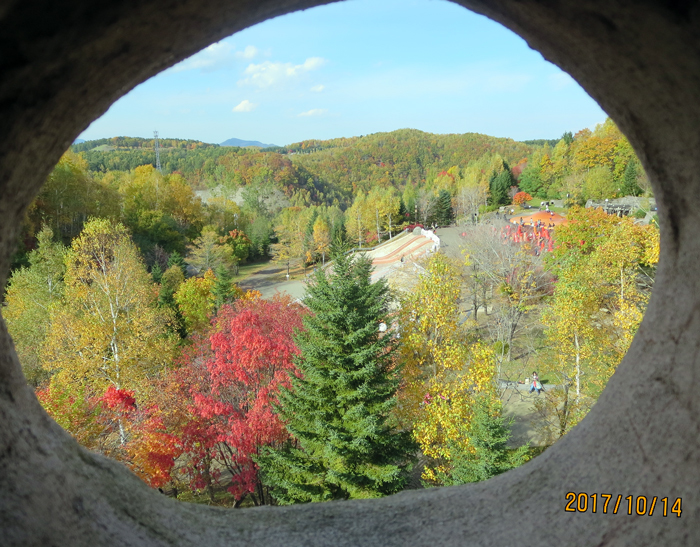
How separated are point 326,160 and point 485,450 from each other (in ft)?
400

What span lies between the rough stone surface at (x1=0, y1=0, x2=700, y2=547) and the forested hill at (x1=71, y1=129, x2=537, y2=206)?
73251 mm

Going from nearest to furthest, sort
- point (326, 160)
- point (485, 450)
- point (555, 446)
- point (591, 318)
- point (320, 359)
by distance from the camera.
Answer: point (555, 446) → point (485, 450) → point (320, 359) → point (591, 318) → point (326, 160)

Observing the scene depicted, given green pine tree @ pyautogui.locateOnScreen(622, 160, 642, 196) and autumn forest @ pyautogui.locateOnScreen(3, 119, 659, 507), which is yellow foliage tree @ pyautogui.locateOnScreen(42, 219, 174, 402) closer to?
autumn forest @ pyautogui.locateOnScreen(3, 119, 659, 507)

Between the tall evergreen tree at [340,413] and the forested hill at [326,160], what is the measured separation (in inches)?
2585

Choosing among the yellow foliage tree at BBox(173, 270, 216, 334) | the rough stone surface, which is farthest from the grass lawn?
the rough stone surface

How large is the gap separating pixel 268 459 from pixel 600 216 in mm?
19874

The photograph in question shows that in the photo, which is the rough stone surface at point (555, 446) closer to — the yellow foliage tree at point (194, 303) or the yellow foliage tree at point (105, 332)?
the yellow foliage tree at point (105, 332)

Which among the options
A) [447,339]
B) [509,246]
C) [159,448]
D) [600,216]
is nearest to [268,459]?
[159,448]

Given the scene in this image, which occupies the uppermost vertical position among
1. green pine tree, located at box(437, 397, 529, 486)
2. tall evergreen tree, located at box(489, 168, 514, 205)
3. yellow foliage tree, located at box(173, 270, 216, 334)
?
tall evergreen tree, located at box(489, 168, 514, 205)

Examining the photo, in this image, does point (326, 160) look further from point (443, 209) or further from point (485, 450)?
point (485, 450)

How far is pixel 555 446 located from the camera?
85.2 inches

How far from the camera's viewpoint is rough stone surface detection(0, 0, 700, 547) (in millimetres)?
1315

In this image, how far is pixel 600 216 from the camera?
2198 cm

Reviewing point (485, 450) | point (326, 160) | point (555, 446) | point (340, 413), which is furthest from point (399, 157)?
point (555, 446)
